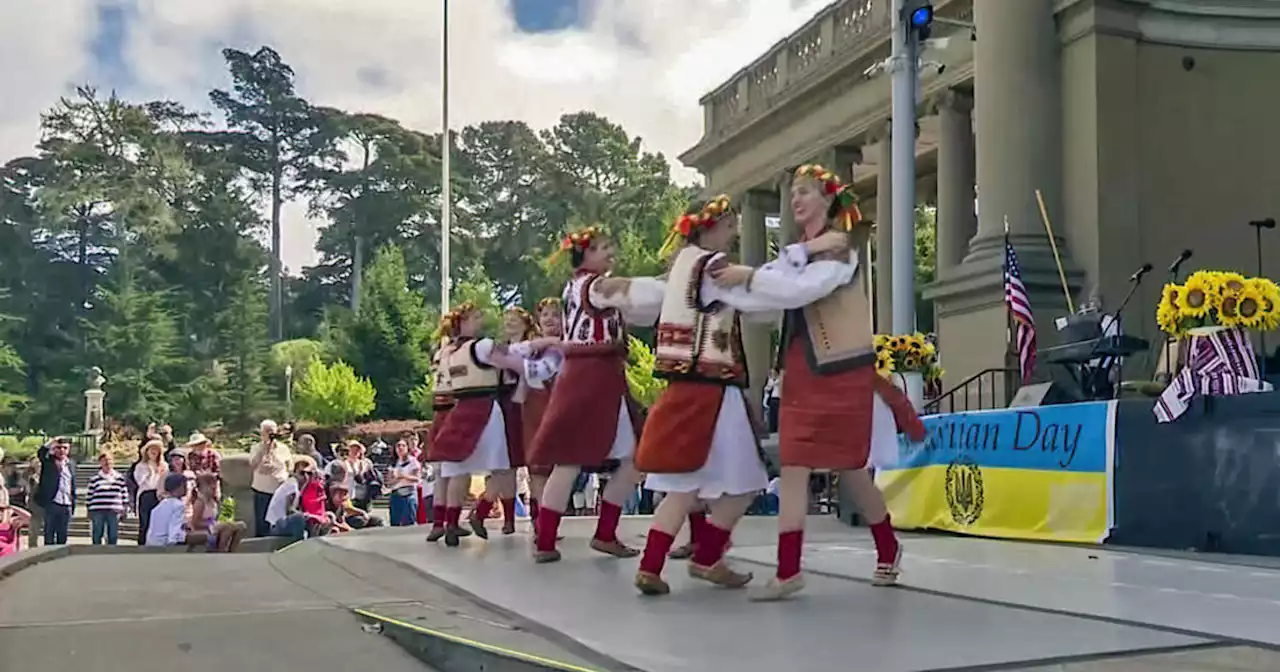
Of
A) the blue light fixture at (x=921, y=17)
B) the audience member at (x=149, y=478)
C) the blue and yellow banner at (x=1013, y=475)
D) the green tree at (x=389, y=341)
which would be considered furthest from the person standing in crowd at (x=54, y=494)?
the green tree at (x=389, y=341)

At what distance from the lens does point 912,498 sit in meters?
11.1

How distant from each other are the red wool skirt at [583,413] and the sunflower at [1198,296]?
4.12m

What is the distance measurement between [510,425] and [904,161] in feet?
20.4

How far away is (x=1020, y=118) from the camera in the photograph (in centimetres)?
1683

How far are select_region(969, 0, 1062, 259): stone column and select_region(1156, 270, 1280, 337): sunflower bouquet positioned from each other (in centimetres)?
729

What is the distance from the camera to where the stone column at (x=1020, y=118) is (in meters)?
16.8

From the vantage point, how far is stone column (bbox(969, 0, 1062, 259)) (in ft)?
55.1

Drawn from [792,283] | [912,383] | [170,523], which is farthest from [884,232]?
[792,283]

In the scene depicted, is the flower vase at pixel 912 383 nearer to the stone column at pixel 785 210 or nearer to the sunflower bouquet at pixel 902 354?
the sunflower bouquet at pixel 902 354

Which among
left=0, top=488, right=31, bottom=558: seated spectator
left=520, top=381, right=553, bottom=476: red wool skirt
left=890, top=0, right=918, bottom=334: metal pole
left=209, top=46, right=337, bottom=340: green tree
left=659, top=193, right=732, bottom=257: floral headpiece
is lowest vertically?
left=0, top=488, right=31, bottom=558: seated spectator

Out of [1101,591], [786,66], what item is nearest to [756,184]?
[786,66]

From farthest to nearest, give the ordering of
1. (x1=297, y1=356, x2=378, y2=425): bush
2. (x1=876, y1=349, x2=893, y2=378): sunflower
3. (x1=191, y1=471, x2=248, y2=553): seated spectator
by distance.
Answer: (x1=297, y1=356, x2=378, y2=425): bush → (x1=876, y1=349, x2=893, y2=378): sunflower → (x1=191, y1=471, x2=248, y2=553): seated spectator

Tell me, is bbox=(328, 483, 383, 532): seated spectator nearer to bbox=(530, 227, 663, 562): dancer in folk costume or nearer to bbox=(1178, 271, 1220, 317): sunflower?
bbox=(530, 227, 663, 562): dancer in folk costume

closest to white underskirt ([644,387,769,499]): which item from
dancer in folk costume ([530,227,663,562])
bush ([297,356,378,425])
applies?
dancer in folk costume ([530,227,663,562])
